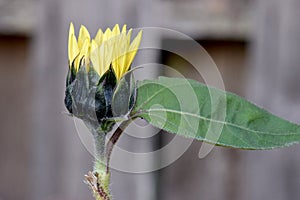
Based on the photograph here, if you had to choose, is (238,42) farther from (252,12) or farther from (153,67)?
(153,67)

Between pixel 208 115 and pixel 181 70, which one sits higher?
pixel 181 70

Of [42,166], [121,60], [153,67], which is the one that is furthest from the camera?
[42,166]

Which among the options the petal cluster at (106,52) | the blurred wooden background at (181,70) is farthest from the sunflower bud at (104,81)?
the blurred wooden background at (181,70)

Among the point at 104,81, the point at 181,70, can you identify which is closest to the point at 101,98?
the point at 104,81

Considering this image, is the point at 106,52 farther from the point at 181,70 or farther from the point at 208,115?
the point at 181,70

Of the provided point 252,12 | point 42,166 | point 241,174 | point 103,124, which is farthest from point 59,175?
point 103,124

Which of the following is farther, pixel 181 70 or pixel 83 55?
pixel 181 70
